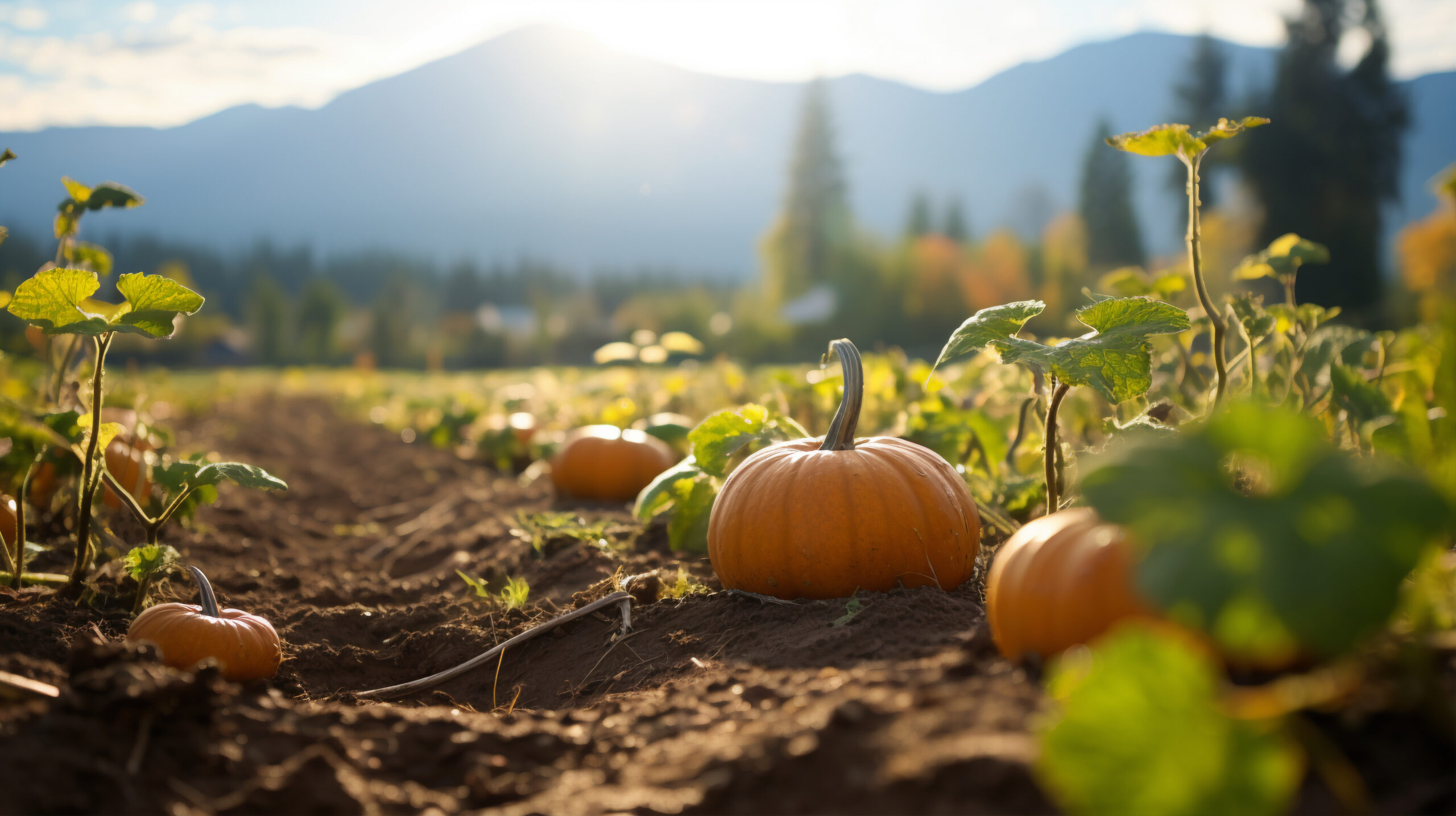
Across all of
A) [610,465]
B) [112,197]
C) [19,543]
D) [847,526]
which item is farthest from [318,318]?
[847,526]

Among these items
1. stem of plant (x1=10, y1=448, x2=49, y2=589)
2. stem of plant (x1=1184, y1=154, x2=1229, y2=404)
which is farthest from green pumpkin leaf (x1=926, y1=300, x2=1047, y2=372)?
stem of plant (x1=10, y1=448, x2=49, y2=589)

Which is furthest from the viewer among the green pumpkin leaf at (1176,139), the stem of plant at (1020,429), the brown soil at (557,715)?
the stem of plant at (1020,429)

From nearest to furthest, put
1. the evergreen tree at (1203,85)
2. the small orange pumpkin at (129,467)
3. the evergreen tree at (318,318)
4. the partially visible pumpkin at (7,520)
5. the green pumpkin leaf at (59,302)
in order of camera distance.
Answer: the green pumpkin leaf at (59,302) < the partially visible pumpkin at (7,520) < the small orange pumpkin at (129,467) < the evergreen tree at (1203,85) < the evergreen tree at (318,318)

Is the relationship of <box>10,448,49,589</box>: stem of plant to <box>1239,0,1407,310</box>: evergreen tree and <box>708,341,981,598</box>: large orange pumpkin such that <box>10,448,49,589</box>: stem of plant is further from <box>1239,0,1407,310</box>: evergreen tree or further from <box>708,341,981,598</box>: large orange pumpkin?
<box>1239,0,1407,310</box>: evergreen tree

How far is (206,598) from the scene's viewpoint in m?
2.20

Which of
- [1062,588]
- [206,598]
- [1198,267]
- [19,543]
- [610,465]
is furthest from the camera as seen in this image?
[610,465]

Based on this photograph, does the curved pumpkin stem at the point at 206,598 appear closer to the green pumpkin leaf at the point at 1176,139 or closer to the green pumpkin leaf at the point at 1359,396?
the green pumpkin leaf at the point at 1176,139

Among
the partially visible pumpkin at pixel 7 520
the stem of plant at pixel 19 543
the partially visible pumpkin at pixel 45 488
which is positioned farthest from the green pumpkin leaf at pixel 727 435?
the partially visible pumpkin at pixel 45 488

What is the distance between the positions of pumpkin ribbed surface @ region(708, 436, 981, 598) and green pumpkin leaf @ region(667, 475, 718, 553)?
57cm

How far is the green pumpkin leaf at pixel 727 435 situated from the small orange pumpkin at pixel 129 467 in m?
2.02

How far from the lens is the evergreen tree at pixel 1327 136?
27.1m

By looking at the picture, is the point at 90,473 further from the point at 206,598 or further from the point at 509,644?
the point at 509,644

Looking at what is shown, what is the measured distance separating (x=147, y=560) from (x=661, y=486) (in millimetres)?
1443

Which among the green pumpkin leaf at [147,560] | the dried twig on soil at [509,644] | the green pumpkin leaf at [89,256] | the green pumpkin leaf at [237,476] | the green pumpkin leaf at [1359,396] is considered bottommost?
the dried twig on soil at [509,644]
